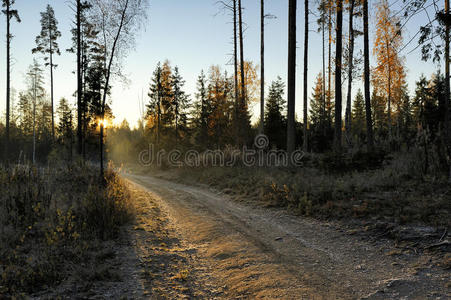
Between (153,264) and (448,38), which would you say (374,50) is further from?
(153,264)

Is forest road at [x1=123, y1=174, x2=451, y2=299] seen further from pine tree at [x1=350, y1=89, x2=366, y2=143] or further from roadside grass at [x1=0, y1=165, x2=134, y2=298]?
pine tree at [x1=350, y1=89, x2=366, y2=143]

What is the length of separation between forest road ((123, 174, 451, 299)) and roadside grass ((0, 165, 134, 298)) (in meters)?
1.72

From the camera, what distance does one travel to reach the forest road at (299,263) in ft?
11.4

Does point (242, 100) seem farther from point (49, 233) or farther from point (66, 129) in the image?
point (66, 129)

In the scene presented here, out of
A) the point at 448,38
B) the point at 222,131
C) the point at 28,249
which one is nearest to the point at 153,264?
the point at 28,249

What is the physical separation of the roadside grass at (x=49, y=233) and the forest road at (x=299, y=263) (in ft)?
5.65

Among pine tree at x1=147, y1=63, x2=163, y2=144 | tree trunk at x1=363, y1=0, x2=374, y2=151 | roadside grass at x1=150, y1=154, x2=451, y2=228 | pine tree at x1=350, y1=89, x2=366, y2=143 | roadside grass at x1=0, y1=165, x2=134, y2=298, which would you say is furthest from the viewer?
pine tree at x1=350, y1=89, x2=366, y2=143

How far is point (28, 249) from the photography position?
4.64m

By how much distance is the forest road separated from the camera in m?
3.49

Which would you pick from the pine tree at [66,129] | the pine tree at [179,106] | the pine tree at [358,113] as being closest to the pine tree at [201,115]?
the pine tree at [179,106]

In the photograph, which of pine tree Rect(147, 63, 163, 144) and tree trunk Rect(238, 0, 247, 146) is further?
pine tree Rect(147, 63, 163, 144)

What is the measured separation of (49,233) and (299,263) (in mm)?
5184

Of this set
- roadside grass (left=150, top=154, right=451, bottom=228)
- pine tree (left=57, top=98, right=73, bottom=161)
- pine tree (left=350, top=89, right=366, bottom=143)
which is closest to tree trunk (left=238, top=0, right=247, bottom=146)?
roadside grass (left=150, top=154, right=451, bottom=228)

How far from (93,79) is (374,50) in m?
19.8
